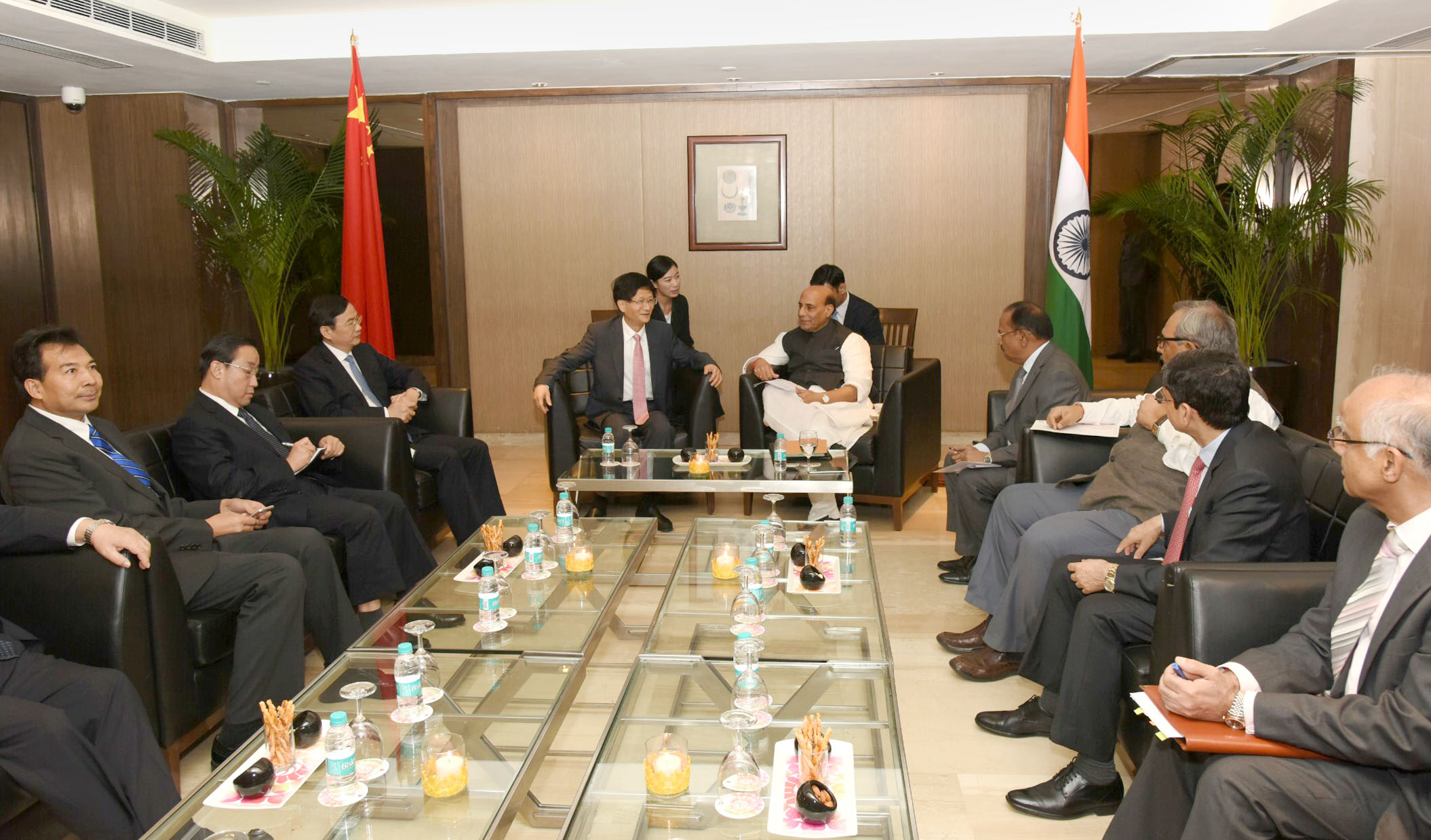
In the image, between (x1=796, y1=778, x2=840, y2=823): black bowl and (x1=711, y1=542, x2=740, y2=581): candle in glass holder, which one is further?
(x1=711, y1=542, x2=740, y2=581): candle in glass holder

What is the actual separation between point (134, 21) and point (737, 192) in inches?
147

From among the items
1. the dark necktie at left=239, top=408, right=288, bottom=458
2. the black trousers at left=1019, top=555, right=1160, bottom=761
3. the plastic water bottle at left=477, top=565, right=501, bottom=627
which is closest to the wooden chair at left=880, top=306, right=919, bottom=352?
the dark necktie at left=239, top=408, right=288, bottom=458

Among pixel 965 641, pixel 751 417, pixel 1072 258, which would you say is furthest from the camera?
pixel 1072 258

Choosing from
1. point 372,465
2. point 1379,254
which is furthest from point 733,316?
point 1379,254

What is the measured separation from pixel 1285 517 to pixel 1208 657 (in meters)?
0.54

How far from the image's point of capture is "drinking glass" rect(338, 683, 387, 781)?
225 cm

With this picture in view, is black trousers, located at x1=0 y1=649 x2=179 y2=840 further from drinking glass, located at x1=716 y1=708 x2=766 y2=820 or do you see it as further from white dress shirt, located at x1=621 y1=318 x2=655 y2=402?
white dress shirt, located at x1=621 y1=318 x2=655 y2=402

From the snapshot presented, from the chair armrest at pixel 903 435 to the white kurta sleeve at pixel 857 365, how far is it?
30 centimetres

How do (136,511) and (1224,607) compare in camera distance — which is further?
(136,511)

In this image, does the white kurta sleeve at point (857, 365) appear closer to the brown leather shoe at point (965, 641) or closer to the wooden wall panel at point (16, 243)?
the brown leather shoe at point (965, 641)

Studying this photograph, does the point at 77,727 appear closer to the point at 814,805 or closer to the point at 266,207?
the point at 814,805

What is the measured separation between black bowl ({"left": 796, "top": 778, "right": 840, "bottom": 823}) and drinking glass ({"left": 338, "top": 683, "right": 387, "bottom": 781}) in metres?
0.89

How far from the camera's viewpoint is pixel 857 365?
19.3ft

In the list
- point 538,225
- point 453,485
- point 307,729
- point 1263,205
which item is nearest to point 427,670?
point 307,729
